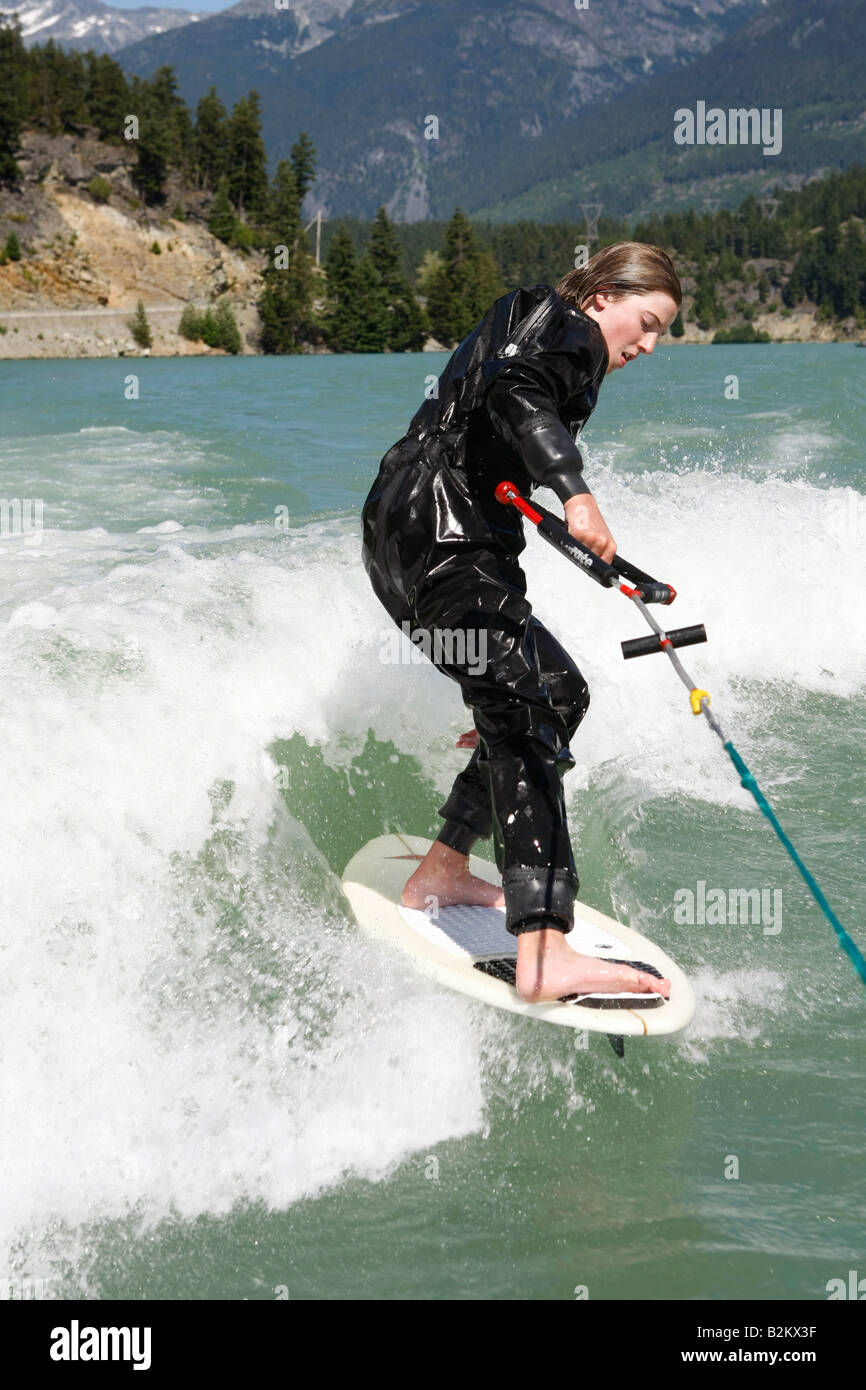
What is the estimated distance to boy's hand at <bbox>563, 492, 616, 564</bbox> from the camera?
120 inches

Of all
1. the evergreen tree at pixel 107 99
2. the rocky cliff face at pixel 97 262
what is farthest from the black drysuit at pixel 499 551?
the evergreen tree at pixel 107 99

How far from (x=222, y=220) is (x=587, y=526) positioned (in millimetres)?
85412

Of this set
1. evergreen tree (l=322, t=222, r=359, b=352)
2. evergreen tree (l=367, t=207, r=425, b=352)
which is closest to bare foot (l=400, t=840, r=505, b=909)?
evergreen tree (l=322, t=222, r=359, b=352)

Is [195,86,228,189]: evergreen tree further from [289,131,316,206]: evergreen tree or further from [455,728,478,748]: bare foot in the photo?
[455,728,478,748]: bare foot

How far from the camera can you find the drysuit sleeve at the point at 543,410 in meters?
3.04

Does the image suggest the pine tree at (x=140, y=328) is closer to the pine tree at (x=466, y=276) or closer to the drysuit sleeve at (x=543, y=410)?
the pine tree at (x=466, y=276)

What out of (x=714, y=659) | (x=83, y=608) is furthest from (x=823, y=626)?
(x=83, y=608)

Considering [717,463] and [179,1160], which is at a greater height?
[717,463]

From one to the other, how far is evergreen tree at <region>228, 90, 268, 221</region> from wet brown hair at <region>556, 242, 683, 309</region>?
92236 mm

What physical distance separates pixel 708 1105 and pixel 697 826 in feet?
6.36

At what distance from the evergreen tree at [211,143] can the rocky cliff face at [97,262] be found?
403 centimetres
